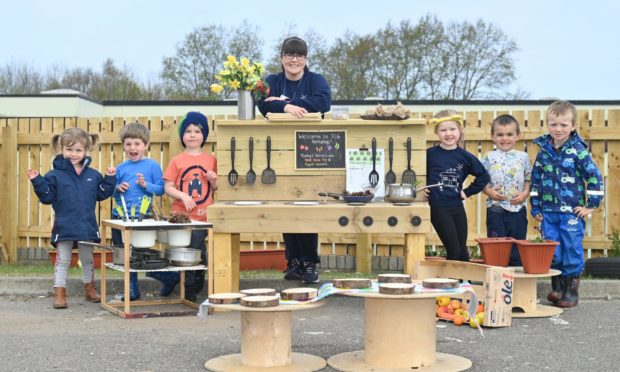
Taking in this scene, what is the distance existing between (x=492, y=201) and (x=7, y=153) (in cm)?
662

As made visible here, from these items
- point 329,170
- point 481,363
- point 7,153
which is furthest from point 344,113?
point 7,153

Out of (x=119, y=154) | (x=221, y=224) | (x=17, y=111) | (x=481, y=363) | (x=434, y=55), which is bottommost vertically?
(x=481, y=363)

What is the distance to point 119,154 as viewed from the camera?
486 inches

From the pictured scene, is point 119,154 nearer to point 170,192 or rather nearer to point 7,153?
point 7,153

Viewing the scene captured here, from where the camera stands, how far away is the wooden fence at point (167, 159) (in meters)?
11.0

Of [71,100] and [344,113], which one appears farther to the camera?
[71,100]

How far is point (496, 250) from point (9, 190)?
696cm

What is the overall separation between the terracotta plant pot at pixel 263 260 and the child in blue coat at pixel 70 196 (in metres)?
2.70

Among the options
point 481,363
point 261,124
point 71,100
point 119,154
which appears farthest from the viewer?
point 71,100

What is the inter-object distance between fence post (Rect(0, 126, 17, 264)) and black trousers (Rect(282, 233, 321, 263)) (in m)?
4.73

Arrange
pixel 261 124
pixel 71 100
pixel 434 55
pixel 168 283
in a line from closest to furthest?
1. pixel 261 124
2. pixel 168 283
3. pixel 71 100
4. pixel 434 55

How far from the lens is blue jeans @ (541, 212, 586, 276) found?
838cm

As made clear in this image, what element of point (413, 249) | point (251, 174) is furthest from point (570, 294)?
point (251, 174)

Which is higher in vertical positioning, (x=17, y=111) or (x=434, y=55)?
(x=434, y=55)
